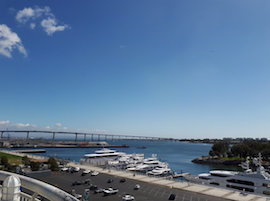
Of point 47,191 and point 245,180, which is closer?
point 47,191

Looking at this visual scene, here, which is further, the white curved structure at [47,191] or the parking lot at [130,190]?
the parking lot at [130,190]

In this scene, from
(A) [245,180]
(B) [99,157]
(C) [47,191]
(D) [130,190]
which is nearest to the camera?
(C) [47,191]

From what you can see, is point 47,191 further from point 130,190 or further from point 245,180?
point 245,180

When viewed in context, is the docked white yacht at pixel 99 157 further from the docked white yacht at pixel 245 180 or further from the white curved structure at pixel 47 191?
the white curved structure at pixel 47 191

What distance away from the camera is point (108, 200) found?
2377cm

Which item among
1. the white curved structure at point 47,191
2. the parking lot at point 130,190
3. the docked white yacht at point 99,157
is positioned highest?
the white curved structure at point 47,191

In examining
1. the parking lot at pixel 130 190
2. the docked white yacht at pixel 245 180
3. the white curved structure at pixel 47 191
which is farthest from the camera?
the docked white yacht at pixel 245 180

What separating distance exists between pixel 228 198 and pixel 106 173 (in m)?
23.2

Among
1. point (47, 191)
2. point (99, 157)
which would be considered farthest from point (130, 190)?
point (99, 157)

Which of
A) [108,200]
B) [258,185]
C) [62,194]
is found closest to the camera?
[62,194]

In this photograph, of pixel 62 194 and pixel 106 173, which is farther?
pixel 106 173

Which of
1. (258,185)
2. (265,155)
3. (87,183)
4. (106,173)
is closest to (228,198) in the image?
(258,185)

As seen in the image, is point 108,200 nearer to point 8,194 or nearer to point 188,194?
point 188,194

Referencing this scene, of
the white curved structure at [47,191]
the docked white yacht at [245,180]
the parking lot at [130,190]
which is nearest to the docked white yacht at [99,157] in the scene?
the parking lot at [130,190]
